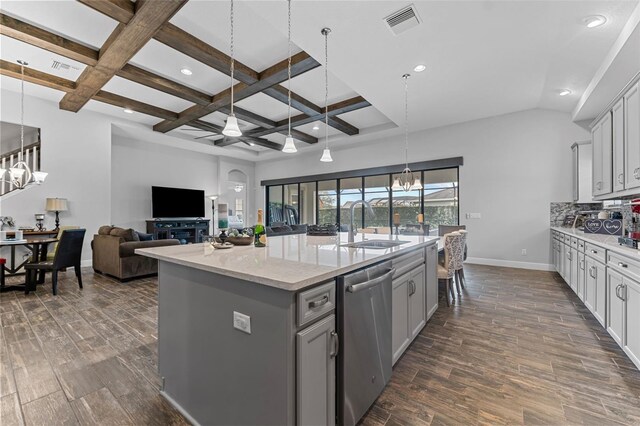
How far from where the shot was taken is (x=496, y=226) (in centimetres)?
582

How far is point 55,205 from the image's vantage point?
5.25 metres

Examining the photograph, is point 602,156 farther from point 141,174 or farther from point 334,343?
point 141,174

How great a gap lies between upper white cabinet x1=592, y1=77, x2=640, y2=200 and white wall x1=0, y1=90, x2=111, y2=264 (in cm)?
872

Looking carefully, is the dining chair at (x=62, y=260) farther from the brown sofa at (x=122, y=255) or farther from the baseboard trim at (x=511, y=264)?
the baseboard trim at (x=511, y=264)

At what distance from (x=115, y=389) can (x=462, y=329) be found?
9.62 ft

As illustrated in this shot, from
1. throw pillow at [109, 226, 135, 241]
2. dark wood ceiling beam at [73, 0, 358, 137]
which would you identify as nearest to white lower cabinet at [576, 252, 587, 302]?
dark wood ceiling beam at [73, 0, 358, 137]

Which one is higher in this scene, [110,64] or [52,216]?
[110,64]

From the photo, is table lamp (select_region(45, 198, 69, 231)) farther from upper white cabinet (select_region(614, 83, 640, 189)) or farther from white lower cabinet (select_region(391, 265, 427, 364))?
upper white cabinet (select_region(614, 83, 640, 189))

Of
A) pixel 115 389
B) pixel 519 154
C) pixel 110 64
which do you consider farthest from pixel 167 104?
pixel 519 154

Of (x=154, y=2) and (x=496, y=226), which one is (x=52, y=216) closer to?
(x=154, y=2)

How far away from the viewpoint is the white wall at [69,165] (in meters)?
5.09

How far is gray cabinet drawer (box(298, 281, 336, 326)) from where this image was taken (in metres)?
1.11

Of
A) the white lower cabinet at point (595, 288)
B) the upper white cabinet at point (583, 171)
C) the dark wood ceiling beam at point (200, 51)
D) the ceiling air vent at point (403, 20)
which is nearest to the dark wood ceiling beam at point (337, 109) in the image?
the dark wood ceiling beam at point (200, 51)

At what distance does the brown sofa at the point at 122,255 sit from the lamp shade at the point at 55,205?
3.63 ft
